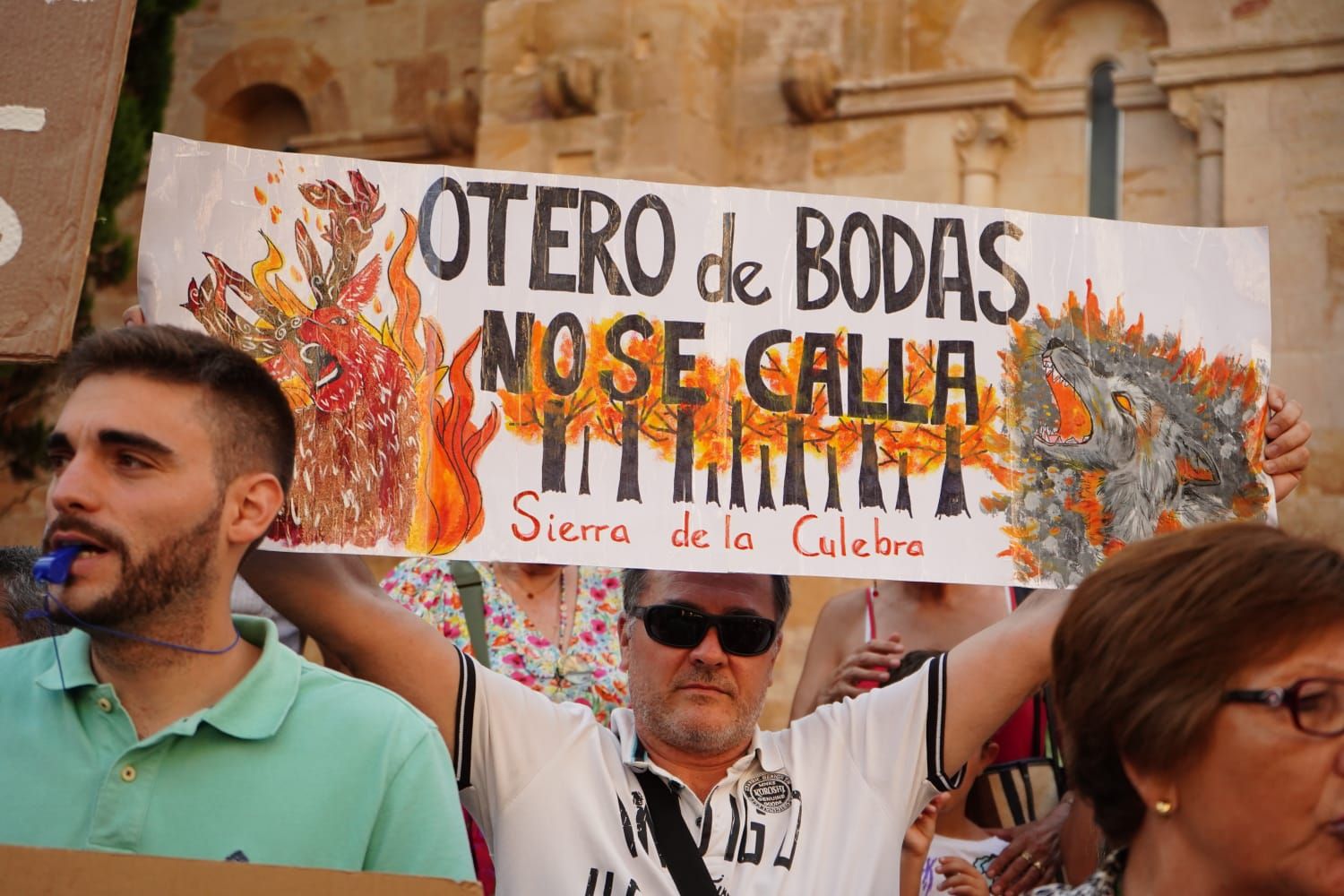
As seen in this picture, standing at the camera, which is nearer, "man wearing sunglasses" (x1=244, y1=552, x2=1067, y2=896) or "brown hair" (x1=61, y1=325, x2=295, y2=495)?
"brown hair" (x1=61, y1=325, x2=295, y2=495)

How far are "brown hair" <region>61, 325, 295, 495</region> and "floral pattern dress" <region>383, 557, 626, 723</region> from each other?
158 cm

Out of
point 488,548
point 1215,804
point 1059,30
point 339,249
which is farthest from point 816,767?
point 1059,30

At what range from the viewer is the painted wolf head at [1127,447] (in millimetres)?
3273

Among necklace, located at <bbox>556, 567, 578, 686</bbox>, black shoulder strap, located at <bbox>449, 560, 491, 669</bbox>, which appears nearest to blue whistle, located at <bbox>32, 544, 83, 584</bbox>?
black shoulder strap, located at <bbox>449, 560, 491, 669</bbox>

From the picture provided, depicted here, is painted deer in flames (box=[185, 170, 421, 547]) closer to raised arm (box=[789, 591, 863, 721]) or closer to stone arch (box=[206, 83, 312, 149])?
raised arm (box=[789, 591, 863, 721])

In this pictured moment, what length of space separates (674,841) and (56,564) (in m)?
1.19

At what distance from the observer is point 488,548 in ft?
9.95

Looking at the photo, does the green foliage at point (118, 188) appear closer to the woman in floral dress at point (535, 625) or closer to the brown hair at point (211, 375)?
the woman in floral dress at point (535, 625)

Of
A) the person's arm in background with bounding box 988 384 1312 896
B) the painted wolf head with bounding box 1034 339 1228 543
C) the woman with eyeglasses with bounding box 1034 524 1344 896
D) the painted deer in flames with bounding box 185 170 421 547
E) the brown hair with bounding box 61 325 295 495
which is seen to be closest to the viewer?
the woman with eyeglasses with bounding box 1034 524 1344 896

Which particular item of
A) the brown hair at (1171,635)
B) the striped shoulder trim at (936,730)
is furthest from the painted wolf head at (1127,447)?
the brown hair at (1171,635)

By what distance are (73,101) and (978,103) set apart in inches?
216

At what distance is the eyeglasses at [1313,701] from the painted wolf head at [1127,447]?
4.34ft

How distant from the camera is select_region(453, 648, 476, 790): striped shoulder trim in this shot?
2889 mm

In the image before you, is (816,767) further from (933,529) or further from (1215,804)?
(1215,804)
